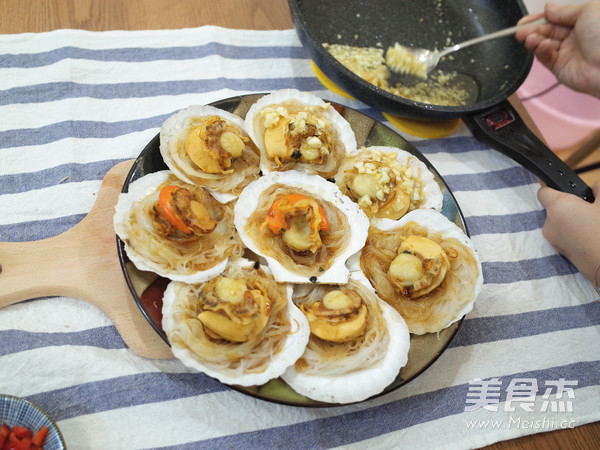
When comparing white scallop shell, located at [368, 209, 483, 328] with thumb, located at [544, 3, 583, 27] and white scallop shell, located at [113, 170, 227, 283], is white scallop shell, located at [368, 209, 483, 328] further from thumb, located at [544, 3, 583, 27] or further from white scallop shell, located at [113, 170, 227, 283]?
thumb, located at [544, 3, 583, 27]

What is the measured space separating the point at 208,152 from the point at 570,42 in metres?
2.04

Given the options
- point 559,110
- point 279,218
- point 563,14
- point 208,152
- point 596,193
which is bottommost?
point 559,110

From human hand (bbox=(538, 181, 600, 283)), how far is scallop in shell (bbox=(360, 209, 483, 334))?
2.10 feet

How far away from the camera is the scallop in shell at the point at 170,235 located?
130cm

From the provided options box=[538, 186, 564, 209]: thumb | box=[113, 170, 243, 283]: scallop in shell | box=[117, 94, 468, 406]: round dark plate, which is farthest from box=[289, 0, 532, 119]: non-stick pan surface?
box=[113, 170, 243, 283]: scallop in shell

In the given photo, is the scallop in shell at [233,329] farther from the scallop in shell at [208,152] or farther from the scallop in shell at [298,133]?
the scallop in shell at [298,133]

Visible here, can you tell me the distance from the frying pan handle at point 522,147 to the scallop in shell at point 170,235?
4.56ft

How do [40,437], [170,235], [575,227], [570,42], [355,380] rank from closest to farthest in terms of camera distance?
[40,437] → [355,380] → [170,235] → [575,227] → [570,42]

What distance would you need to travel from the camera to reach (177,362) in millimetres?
1443

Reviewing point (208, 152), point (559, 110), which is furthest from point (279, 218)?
point (559, 110)

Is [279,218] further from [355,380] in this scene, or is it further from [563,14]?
[563,14]

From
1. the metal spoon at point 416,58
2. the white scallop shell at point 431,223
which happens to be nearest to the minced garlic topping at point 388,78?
the metal spoon at point 416,58

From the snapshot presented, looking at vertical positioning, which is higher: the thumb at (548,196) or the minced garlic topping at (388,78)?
the minced garlic topping at (388,78)

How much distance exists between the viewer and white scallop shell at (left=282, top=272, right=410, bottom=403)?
123 centimetres
